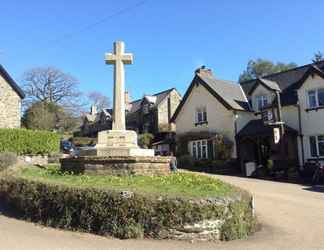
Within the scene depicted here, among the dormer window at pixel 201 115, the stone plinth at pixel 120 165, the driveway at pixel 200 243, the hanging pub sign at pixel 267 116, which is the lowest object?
the driveway at pixel 200 243

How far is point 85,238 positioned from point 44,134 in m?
22.7

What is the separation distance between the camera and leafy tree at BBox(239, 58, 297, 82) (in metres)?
65.4

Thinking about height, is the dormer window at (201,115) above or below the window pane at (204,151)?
above

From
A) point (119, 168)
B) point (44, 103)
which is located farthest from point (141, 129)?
point (119, 168)

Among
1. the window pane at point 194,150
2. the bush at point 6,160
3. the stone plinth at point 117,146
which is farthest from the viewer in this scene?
the window pane at point 194,150

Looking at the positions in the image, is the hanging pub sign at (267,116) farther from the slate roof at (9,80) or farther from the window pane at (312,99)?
the slate roof at (9,80)

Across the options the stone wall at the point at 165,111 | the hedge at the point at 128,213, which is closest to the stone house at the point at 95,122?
the stone wall at the point at 165,111

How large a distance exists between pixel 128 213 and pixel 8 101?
2726 cm

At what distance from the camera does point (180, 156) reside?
119 feet

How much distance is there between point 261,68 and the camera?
6762 centimetres

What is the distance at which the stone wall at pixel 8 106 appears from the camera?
33000 mm

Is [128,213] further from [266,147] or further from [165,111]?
[165,111]

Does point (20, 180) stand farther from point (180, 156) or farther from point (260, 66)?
point (260, 66)

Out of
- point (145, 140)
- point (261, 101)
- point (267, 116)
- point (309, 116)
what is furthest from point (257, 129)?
point (145, 140)
